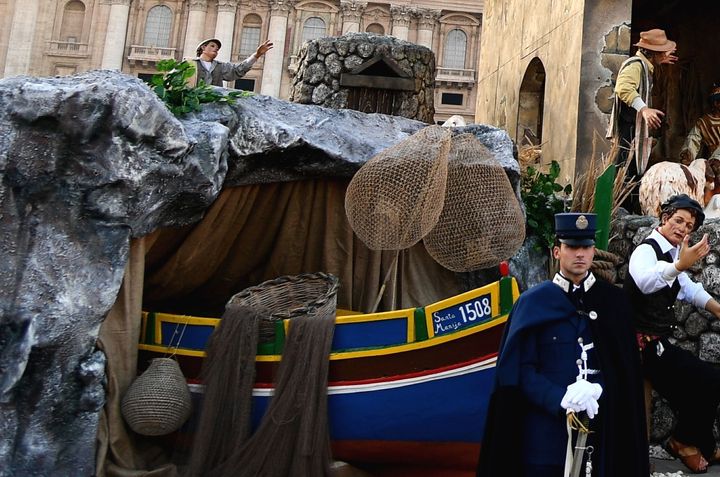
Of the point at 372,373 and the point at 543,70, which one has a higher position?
the point at 543,70

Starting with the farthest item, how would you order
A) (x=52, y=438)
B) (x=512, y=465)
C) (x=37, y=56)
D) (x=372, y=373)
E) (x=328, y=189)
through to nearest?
(x=37, y=56) < (x=328, y=189) < (x=372, y=373) < (x=52, y=438) < (x=512, y=465)

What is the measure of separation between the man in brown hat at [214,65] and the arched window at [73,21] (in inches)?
1500

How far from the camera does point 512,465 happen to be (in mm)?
3092

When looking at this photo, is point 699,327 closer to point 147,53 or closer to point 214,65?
point 214,65

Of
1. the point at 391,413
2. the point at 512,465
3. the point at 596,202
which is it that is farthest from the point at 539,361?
the point at 596,202

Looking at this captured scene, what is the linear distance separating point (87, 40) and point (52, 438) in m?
42.9

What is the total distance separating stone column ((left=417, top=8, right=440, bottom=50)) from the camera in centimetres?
4303

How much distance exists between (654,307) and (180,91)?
4.37 metres

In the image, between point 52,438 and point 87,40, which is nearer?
point 52,438

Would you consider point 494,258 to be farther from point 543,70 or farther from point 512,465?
point 543,70

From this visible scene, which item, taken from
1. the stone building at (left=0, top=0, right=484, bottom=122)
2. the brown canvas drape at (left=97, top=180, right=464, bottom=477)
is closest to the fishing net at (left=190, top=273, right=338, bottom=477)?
the brown canvas drape at (left=97, top=180, right=464, bottom=477)

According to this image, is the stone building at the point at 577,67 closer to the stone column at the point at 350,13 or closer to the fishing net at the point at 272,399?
the fishing net at the point at 272,399

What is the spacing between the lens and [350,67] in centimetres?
1212

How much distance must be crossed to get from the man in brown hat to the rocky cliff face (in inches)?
154
